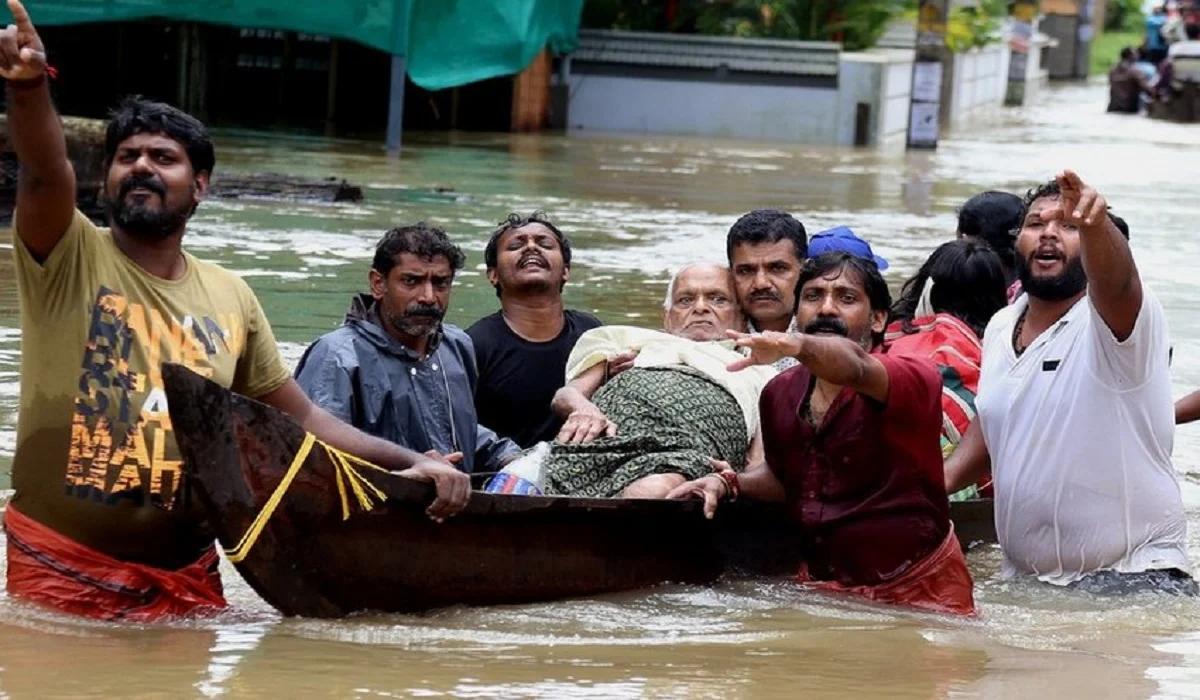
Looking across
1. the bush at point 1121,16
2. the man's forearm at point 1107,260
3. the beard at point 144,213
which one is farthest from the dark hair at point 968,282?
the bush at point 1121,16

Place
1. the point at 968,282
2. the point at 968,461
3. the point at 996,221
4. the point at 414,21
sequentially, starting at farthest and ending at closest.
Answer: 1. the point at 414,21
2. the point at 996,221
3. the point at 968,282
4. the point at 968,461

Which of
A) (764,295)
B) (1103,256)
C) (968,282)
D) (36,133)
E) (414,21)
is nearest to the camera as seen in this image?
(36,133)

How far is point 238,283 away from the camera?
18.1ft

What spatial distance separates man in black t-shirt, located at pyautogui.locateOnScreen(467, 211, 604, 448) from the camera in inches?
291

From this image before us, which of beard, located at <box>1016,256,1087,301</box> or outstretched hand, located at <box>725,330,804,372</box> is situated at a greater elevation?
beard, located at <box>1016,256,1087,301</box>

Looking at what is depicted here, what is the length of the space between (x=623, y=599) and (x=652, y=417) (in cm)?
58

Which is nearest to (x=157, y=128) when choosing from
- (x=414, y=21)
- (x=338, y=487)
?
(x=338, y=487)

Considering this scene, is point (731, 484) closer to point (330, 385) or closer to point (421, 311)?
point (421, 311)

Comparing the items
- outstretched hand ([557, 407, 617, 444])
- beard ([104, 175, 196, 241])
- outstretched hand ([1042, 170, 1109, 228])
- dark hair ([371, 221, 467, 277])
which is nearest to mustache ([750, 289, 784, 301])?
outstretched hand ([557, 407, 617, 444])

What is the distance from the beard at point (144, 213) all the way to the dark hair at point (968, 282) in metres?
3.13

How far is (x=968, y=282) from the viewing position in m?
7.63

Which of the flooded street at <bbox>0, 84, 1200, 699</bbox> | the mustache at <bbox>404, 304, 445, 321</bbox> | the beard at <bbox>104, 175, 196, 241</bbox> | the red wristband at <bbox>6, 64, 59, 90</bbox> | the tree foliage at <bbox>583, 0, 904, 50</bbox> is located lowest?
the flooded street at <bbox>0, 84, 1200, 699</bbox>

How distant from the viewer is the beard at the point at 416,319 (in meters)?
6.49

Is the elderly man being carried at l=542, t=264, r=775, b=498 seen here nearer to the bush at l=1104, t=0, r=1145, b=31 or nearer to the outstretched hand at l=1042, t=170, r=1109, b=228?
the outstretched hand at l=1042, t=170, r=1109, b=228
